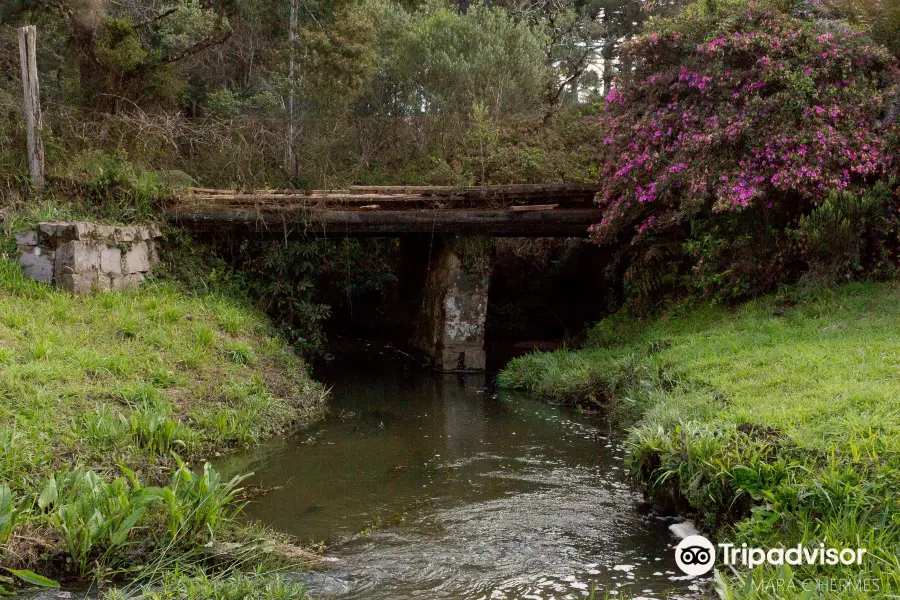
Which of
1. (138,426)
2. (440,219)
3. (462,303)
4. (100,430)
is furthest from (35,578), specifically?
(462,303)

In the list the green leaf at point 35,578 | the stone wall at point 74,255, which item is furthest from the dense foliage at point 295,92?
the green leaf at point 35,578

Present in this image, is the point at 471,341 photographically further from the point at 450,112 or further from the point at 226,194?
the point at 450,112

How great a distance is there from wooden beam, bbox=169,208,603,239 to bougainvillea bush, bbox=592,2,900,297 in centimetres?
98

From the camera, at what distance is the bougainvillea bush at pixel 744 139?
10.3 m

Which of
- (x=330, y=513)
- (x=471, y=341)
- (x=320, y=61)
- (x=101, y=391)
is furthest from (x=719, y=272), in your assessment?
(x=320, y=61)

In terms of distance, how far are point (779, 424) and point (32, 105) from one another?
10924 millimetres

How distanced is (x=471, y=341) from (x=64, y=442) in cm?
766

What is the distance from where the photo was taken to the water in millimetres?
4762

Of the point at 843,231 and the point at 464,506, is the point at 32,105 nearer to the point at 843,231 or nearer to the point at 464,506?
the point at 464,506

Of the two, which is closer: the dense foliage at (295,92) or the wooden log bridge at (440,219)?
the wooden log bridge at (440,219)

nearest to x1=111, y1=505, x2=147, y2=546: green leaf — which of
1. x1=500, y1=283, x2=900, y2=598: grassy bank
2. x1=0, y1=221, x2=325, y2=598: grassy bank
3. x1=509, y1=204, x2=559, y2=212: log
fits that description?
x1=0, y1=221, x2=325, y2=598: grassy bank

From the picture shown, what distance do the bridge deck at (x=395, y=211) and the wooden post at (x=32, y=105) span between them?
1925 mm

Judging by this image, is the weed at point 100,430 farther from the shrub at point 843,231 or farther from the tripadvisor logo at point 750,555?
the shrub at point 843,231

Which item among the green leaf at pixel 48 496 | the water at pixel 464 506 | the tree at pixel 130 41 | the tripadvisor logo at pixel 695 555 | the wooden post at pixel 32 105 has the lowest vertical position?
the water at pixel 464 506
